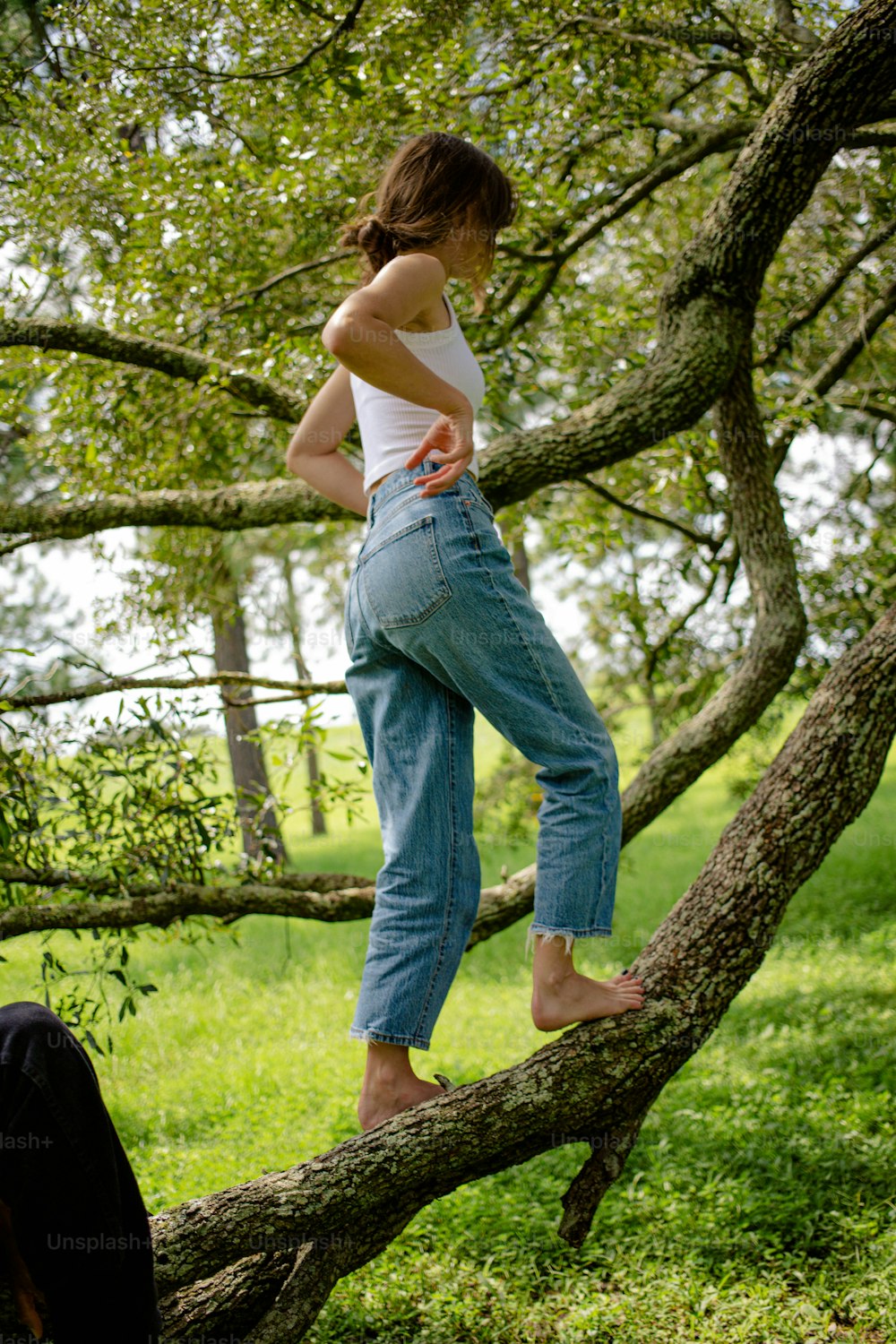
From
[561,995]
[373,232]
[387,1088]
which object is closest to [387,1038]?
[387,1088]

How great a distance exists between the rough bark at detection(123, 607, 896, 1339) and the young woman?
0.12 m

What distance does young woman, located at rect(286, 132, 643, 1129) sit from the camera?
7.14ft

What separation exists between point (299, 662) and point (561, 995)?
2387 mm

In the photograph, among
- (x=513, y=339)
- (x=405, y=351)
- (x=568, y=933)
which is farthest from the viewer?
(x=513, y=339)

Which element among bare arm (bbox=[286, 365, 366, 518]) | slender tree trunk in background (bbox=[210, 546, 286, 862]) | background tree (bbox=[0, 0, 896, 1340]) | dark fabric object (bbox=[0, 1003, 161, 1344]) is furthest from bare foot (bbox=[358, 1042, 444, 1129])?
slender tree trunk in background (bbox=[210, 546, 286, 862])

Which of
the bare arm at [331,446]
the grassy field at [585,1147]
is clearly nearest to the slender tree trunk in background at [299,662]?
the grassy field at [585,1147]

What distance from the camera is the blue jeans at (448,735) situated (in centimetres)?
219

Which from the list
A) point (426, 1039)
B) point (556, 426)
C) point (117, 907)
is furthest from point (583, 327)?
point (426, 1039)

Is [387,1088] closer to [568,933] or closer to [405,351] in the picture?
[568,933]

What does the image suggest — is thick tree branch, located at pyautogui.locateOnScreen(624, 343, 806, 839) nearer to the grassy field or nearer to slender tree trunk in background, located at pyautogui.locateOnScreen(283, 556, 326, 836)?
slender tree trunk in background, located at pyautogui.locateOnScreen(283, 556, 326, 836)

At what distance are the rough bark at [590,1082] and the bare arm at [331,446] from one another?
1364mm

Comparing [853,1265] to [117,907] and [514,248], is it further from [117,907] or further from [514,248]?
[514,248]

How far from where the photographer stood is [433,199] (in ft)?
7.55

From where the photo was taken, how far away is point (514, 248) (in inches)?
199
